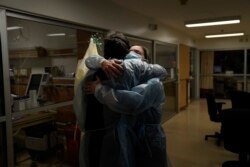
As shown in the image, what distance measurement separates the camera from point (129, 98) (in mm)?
1322

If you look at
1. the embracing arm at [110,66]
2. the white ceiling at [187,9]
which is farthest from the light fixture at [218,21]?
the embracing arm at [110,66]

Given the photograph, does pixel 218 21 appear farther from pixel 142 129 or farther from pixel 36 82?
pixel 142 129

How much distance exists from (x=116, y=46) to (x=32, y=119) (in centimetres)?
185

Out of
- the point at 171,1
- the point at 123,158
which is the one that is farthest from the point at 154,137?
the point at 171,1

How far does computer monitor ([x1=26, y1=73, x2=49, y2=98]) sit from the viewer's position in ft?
9.11

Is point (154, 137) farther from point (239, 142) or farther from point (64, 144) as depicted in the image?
point (64, 144)

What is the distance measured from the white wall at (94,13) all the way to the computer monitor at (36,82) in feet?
2.42

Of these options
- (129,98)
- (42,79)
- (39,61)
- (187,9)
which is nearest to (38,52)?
(39,61)

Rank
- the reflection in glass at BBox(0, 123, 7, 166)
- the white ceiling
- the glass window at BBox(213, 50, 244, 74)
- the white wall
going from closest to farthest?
the reflection in glass at BBox(0, 123, 7, 166), the white wall, the white ceiling, the glass window at BBox(213, 50, 244, 74)

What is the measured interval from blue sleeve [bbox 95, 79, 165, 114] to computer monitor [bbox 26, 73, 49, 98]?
1.67 meters

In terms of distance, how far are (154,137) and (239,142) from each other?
1.80m

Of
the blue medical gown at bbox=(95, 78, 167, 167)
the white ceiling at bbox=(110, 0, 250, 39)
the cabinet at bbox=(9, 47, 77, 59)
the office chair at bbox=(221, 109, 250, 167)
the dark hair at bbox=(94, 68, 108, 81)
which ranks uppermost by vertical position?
the white ceiling at bbox=(110, 0, 250, 39)

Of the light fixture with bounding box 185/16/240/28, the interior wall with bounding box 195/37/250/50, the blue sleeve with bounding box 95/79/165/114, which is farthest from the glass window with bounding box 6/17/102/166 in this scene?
the interior wall with bounding box 195/37/250/50

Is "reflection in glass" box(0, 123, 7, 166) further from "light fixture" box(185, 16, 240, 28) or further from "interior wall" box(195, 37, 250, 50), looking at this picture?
"interior wall" box(195, 37, 250, 50)
